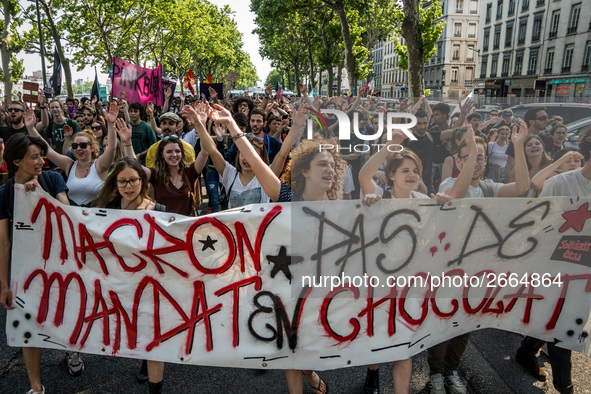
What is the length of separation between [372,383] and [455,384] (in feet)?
1.83

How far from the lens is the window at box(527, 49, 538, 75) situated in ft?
128

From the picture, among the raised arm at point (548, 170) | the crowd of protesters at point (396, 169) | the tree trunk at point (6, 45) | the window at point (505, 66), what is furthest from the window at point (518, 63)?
the raised arm at point (548, 170)

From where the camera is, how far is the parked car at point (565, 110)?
2990 mm

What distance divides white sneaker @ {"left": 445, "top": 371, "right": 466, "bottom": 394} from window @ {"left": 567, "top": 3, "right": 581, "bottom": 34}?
39.8m

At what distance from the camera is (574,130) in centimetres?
307

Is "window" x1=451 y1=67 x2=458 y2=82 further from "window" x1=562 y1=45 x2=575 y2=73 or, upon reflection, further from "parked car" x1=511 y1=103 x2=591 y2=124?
"parked car" x1=511 y1=103 x2=591 y2=124

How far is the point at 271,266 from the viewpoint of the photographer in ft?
8.54

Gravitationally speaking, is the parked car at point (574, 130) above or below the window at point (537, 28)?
below

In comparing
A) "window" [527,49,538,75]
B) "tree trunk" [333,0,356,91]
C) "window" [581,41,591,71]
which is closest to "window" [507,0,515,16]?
"window" [527,49,538,75]

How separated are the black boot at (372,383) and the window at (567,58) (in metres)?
39.7

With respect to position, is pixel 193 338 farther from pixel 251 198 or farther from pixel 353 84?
pixel 353 84

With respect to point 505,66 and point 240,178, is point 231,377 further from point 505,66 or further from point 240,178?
point 505,66

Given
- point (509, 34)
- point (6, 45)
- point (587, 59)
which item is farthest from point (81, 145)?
point (509, 34)

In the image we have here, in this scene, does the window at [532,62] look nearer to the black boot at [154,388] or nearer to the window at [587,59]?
the window at [587,59]
